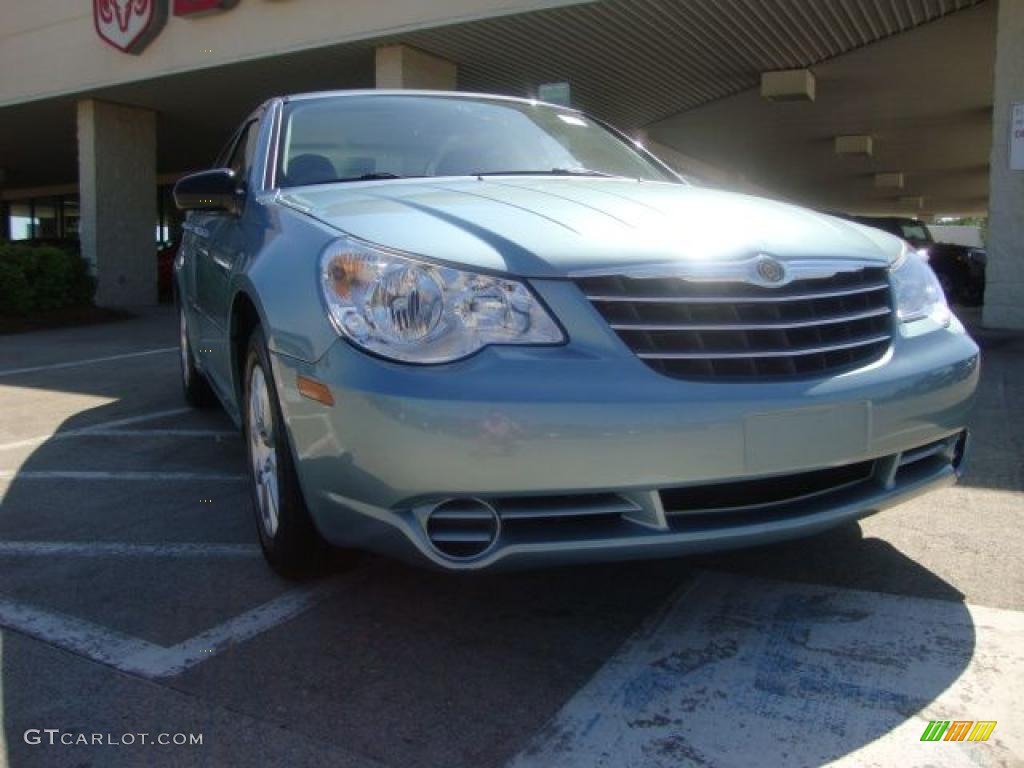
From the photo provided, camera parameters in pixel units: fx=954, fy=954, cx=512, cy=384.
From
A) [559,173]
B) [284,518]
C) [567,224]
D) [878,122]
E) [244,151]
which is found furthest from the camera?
[878,122]

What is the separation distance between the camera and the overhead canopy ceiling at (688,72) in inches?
432

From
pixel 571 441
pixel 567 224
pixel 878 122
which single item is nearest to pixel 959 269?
pixel 878 122

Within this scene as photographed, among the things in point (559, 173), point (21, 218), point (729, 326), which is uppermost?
point (21, 218)

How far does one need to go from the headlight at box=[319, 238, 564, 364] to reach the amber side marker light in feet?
0.50

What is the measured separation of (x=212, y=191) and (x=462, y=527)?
1903 mm

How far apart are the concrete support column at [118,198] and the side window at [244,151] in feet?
40.2

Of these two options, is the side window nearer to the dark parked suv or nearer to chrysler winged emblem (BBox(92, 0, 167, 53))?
chrysler winged emblem (BBox(92, 0, 167, 53))

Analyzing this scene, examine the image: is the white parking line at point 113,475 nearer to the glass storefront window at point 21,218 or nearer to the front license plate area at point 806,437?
the front license plate area at point 806,437

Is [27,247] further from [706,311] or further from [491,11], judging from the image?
[706,311]

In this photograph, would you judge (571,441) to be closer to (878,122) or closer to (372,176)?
(372,176)

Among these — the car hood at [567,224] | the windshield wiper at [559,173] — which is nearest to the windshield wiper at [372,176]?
the car hood at [567,224]

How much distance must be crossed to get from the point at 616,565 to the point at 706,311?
3.39ft

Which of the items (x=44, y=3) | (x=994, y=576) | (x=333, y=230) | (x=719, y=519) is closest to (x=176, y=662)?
(x=333, y=230)

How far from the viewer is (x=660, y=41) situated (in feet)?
38.2
